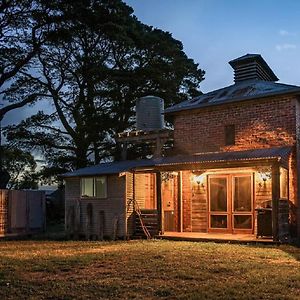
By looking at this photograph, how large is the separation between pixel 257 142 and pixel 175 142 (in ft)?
11.2

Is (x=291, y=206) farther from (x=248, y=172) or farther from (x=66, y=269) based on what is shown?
(x=66, y=269)

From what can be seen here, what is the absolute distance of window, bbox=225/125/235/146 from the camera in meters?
16.8

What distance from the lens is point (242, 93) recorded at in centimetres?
1723

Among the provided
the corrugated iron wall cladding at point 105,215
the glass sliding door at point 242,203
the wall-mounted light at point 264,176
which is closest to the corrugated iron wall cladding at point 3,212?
the corrugated iron wall cladding at point 105,215

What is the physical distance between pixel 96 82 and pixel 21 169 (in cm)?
1006

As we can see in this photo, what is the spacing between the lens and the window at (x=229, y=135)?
1684 centimetres

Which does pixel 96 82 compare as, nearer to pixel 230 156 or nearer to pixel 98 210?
pixel 98 210

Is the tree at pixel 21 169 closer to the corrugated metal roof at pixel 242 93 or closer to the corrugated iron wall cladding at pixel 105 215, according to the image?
the corrugated iron wall cladding at pixel 105 215

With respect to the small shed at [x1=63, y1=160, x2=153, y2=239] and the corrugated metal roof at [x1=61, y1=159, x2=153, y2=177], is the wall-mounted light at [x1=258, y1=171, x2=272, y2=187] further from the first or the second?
the small shed at [x1=63, y1=160, x2=153, y2=239]

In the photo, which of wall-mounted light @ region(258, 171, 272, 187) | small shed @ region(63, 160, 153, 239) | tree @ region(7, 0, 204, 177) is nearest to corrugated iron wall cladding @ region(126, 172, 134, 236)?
small shed @ region(63, 160, 153, 239)

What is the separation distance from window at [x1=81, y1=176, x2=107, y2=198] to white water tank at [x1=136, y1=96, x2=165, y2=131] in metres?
5.12

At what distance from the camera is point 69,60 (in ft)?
95.8

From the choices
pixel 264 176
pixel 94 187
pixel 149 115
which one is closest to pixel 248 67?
pixel 149 115

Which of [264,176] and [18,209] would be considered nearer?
[264,176]
